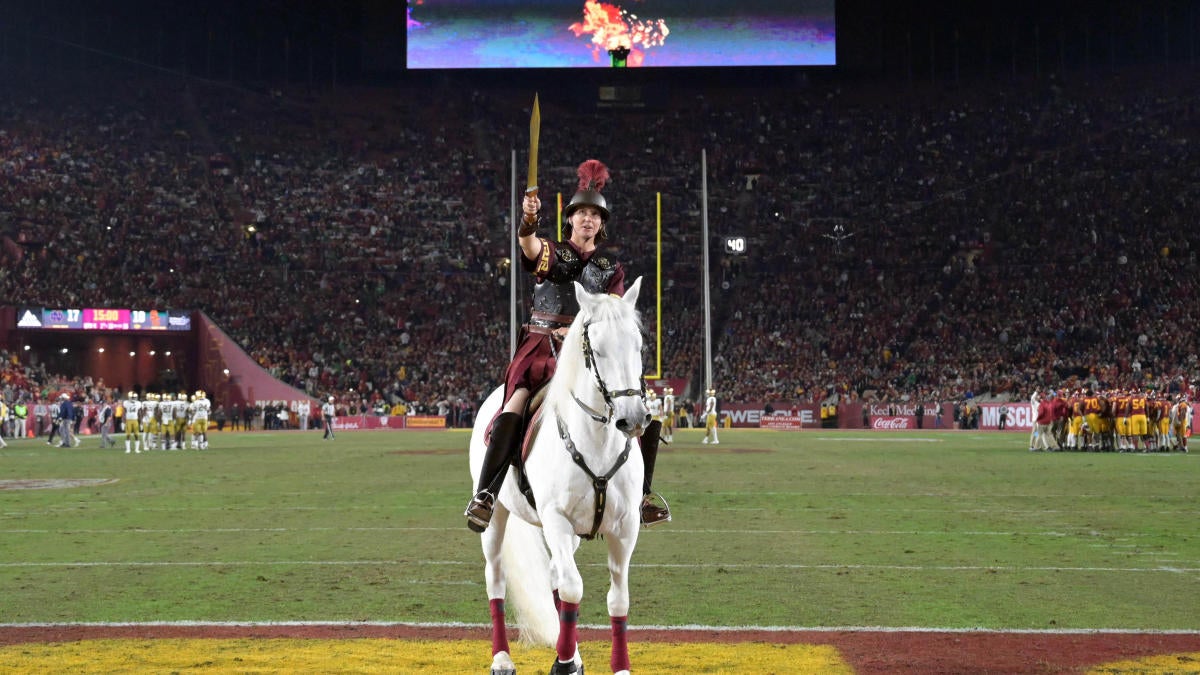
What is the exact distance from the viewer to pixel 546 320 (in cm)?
702

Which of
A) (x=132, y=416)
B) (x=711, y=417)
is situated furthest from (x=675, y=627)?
(x=132, y=416)

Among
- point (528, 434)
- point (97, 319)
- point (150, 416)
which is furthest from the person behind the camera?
point (97, 319)

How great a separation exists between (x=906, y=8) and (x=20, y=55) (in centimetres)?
5181

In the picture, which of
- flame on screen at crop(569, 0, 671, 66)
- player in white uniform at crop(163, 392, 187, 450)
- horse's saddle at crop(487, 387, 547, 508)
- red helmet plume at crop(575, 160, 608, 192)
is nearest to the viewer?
horse's saddle at crop(487, 387, 547, 508)

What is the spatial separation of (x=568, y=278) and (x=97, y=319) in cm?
5068

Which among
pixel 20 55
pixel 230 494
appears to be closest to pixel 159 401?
pixel 230 494

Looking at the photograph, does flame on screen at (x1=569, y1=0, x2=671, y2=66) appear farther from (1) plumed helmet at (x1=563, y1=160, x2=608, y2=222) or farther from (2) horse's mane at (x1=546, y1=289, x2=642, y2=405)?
(2) horse's mane at (x1=546, y1=289, x2=642, y2=405)

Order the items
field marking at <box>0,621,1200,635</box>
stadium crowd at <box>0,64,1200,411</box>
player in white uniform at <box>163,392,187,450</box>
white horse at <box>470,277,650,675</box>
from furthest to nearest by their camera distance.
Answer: stadium crowd at <box>0,64,1200,411</box>, player in white uniform at <box>163,392,187,450</box>, field marking at <box>0,621,1200,635</box>, white horse at <box>470,277,650,675</box>

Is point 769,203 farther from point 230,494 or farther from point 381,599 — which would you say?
point 381,599

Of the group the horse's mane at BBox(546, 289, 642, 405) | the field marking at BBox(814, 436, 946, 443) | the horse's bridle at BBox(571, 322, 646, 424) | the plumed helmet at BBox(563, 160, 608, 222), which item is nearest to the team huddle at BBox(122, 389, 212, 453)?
the field marking at BBox(814, 436, 946, 443)

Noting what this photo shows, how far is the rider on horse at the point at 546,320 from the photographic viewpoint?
6770 mm

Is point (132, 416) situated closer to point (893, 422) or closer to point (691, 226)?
point (893, 422)

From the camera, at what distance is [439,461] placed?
28.7m

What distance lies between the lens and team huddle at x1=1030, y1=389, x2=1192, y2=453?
34.2m
